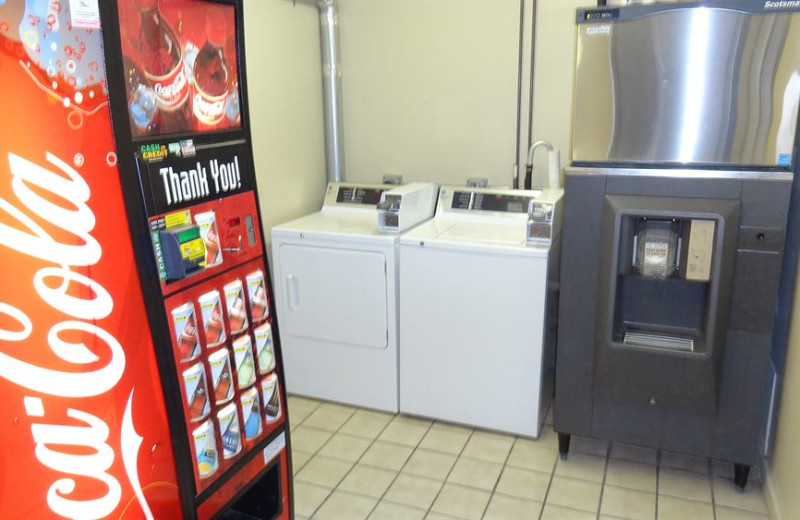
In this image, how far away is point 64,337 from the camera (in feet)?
4.11

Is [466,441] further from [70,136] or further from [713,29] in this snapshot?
[70,136]

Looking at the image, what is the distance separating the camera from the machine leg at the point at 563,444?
271 cm

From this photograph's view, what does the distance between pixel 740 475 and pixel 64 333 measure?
243 cm

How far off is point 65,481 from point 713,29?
2.26m

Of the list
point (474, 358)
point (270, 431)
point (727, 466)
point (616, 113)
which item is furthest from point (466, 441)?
point (616, 113)

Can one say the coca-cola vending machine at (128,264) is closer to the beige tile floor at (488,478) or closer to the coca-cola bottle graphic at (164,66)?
the coca-cola bottle graphic at (164,66)

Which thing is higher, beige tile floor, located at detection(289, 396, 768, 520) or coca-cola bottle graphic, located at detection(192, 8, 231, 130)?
coca-cola bottle graphic, located at detection(192, 8, 231, 130)

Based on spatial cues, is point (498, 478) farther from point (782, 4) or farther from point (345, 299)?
point (782, 4)

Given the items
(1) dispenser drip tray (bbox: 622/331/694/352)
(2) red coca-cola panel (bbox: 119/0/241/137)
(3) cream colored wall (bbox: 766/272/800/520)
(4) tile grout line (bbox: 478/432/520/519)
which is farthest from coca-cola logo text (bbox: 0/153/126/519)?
(3) cream colored wall (bbox: 766/272/800/520)

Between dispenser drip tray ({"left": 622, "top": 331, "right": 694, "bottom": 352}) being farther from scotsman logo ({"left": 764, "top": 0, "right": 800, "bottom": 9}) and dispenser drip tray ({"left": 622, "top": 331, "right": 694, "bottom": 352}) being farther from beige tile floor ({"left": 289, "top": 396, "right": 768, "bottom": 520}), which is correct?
scotsman logo ({"left": 764, "top": 0, "right": 800, "bottom": 9})

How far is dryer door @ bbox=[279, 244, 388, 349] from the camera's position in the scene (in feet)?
9.83

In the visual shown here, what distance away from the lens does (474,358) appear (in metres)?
2.91

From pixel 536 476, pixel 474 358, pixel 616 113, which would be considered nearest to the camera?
pixel 616 113

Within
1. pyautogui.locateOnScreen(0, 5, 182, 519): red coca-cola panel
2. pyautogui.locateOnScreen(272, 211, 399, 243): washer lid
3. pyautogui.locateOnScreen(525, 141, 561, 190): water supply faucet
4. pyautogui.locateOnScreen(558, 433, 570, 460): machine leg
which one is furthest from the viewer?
pyautogui.locateOnScreen(525, 141, 561, 190): water supply faucet
